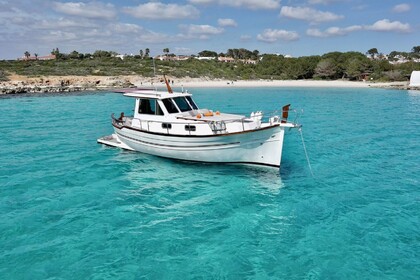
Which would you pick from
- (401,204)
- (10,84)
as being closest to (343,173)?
(401,204)

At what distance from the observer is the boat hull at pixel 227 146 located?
14492 mm

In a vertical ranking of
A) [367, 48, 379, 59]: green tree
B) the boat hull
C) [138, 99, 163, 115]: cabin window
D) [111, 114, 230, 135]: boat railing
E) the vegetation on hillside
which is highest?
[367, 48, 379, 59]: green tree

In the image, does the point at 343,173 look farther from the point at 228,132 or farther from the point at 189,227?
the point at 189,227

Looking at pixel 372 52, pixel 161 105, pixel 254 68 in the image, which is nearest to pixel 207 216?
pixel 161 105

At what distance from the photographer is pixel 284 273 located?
26.1ft

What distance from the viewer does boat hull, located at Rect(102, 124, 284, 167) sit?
1449 centimetres

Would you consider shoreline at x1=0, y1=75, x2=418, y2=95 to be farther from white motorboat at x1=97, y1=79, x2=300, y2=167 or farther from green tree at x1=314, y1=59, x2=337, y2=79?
white motorboat at x1=97, y1=79, x2=300, y2=167

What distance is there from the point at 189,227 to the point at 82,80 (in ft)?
266

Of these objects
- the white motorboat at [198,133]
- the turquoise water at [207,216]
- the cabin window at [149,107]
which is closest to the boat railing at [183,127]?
the white motorboat at [198,133]

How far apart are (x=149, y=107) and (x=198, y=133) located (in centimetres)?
395

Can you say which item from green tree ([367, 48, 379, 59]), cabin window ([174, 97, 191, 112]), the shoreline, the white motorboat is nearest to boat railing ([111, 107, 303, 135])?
the white motorboat

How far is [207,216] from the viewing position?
10938 millimetres

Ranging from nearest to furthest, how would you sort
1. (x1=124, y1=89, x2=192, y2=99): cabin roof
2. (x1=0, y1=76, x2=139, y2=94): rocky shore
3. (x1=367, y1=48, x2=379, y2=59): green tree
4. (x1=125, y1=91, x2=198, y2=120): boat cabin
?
1. (x1=125, y1=91, x2=198, y2=120): boat cabin
2. (x1=124, y1=89, x2=192, y2=99): cabin roof
3. (x1=0, y1=76, x2=139, y2=94): rocky shore
4. (x1=367, y1=48, x2=379, y2=59): green tree

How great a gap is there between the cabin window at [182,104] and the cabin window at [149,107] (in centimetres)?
104
